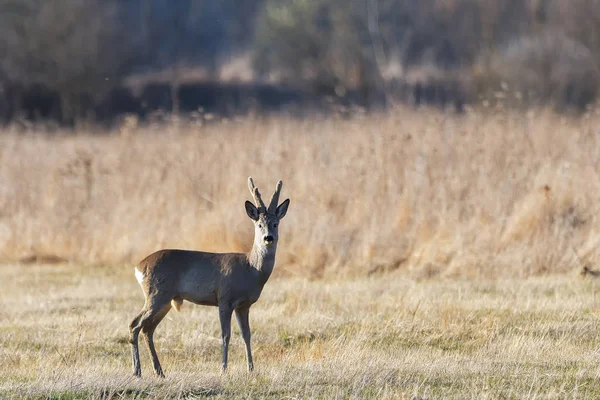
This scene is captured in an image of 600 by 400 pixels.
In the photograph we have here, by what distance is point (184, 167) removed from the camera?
17.4 m

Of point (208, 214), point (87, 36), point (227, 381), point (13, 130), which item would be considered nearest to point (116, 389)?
point (227, 381)

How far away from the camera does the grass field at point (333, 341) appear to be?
826cm

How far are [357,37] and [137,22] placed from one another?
640 inches

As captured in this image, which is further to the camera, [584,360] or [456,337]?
[456,337]

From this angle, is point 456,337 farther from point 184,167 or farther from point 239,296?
point 184,167

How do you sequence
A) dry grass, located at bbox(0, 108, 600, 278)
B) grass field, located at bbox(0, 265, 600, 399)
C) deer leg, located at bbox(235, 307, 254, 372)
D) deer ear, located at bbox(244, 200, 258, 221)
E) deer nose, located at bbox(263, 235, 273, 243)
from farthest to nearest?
dry grass, located at bbox(0, 108, 600, 278) → deer leg, located at bbox(235, 307, 254, 372) → deer ear, located at bbox(244, 200, 258, 221) → deer nose, located at bbox(263, 235, 273, 243) → grass field, located at bbox(0, 265, 600, 399)

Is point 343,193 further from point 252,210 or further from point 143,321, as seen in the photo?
point 143,321

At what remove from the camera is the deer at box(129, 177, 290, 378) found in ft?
28.7

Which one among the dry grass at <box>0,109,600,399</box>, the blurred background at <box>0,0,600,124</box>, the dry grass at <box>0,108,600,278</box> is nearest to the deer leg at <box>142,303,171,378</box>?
the dry grass at <box>0,109,600,399</box>

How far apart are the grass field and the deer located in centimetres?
43

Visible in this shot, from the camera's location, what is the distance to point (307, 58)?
49812 millimetres

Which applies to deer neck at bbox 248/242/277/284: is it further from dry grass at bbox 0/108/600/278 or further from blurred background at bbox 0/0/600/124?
blurred background at bbox 0/0/600/124

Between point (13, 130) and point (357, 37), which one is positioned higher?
point (357, 37)

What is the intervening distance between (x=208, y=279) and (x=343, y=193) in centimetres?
747
